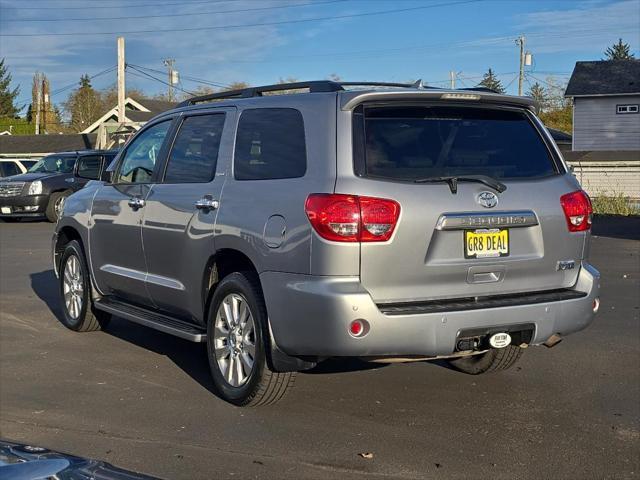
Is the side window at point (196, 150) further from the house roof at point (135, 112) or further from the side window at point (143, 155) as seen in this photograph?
the house roof at point (135, 112)

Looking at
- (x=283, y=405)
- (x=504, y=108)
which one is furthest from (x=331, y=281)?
(x=504, y=108)

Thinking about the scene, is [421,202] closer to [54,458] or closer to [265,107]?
[265,107]

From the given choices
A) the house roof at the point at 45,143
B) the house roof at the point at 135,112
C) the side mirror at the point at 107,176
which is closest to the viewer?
the side mirror at the point at 107,176

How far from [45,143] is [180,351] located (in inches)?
1832

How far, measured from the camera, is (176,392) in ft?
19.8

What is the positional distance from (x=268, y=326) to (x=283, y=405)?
71 centimetres

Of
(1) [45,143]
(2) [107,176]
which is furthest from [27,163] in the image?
(1) [45,143]

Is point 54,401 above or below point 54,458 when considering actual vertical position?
below

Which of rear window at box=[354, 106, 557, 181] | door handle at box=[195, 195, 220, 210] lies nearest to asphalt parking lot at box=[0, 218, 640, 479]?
door handle at box=[195, 195, 220, 210]

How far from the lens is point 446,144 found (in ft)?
17.5

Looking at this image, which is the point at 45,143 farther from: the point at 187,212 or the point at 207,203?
the point at 207,203

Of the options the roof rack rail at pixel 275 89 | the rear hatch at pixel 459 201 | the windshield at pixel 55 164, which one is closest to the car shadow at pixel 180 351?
the rear hatch at pixel 459 201

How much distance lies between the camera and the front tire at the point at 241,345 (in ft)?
17.6

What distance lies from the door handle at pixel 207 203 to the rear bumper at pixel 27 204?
52.3ft
